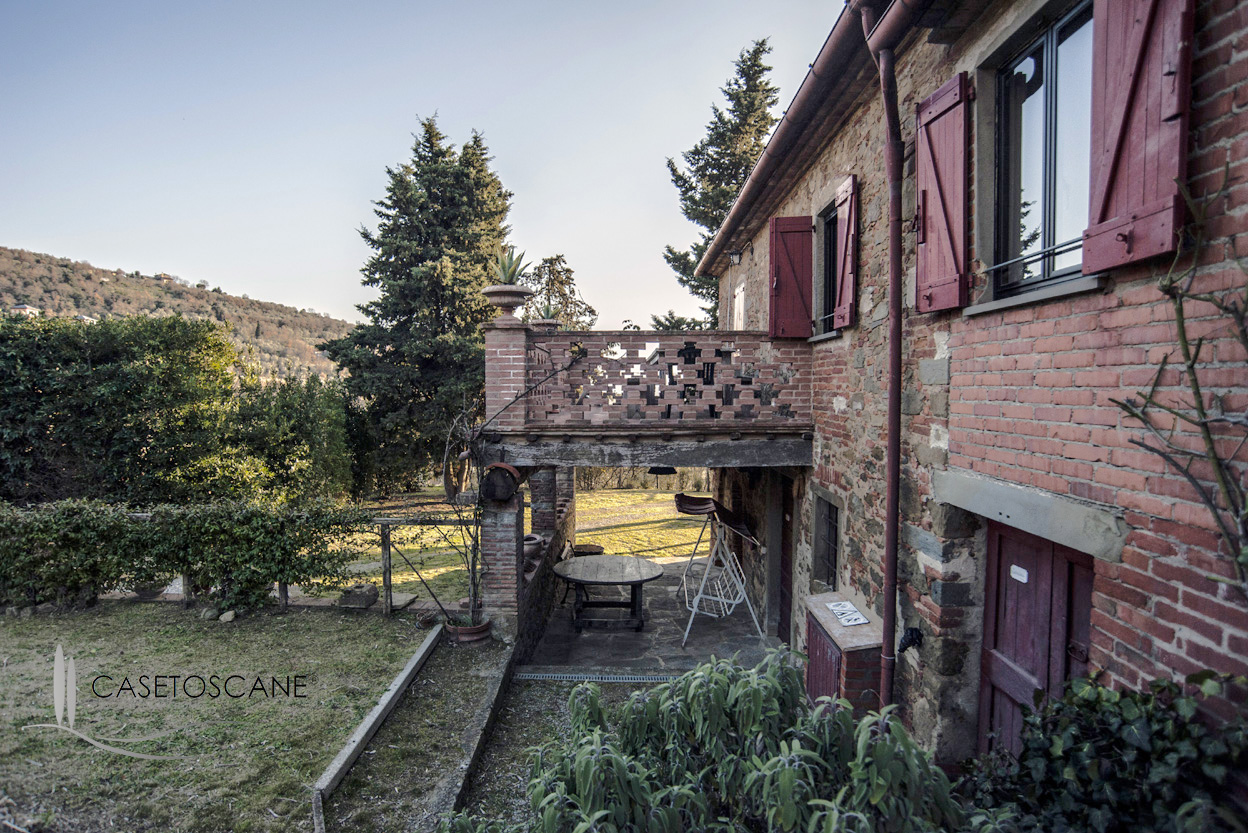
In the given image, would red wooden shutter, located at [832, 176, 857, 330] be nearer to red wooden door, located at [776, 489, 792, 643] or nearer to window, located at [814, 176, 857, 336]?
window, located at [814, 176, 857, 336]

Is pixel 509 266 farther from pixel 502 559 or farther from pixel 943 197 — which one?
pixel 943 197

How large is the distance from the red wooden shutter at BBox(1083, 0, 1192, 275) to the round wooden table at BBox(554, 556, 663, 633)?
737 centimetres

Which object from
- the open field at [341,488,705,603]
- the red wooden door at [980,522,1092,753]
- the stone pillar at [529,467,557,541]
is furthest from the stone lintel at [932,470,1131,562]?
the stone pillar at [529,467,557,541]

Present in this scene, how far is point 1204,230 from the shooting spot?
197 cm

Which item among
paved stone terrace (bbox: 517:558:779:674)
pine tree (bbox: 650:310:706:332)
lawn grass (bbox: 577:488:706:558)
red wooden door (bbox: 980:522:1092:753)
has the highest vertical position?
pine tree (bbox: 650:310:706:332)

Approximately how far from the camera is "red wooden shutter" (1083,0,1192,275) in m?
2.02

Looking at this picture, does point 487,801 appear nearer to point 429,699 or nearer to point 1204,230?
point 429,699

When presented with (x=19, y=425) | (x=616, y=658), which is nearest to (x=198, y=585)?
(x=616, y=658)

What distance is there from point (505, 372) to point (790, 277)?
336cm

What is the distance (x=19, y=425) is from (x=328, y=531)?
829 centimetres

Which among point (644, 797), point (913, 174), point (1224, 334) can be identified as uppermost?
point (913, 174)

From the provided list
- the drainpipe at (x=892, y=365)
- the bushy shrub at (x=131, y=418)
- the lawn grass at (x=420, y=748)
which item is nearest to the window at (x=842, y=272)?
the drainpipe at (x=892, y=365)

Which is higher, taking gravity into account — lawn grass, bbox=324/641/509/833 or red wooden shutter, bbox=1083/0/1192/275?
red wooden shutter, bbox=1083/0/1192/275

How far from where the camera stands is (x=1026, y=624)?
3186 mm
